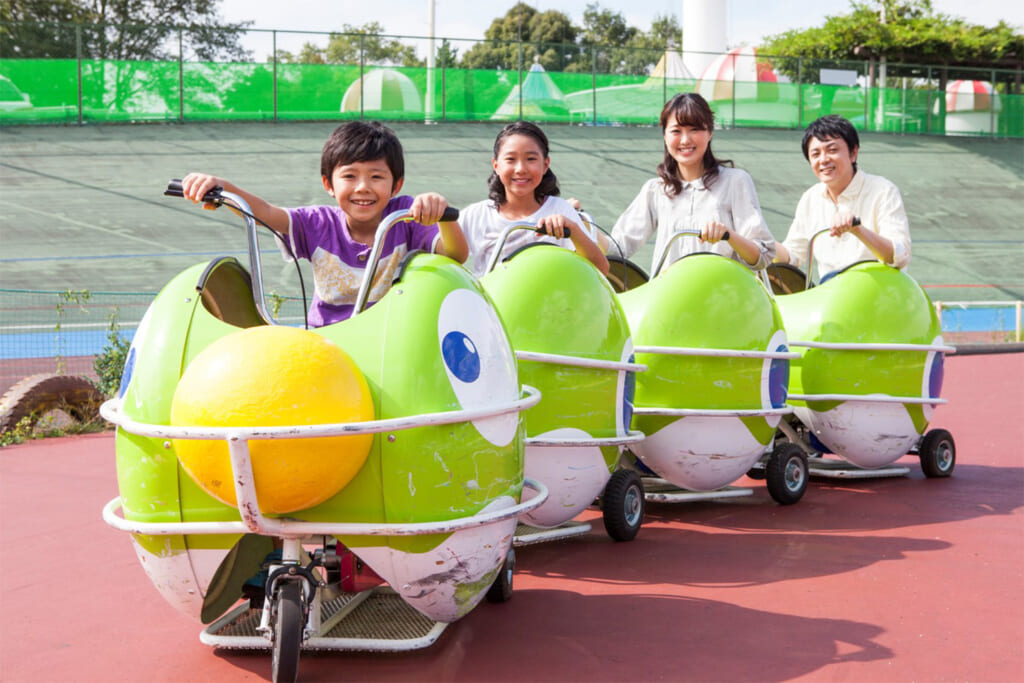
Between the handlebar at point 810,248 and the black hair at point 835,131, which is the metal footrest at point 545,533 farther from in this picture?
the black hair at point 835,131

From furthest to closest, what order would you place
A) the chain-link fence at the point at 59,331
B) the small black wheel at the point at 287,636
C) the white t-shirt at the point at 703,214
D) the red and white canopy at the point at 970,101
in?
the red and white canopy at the point at 970,101, the chain-link fence at the point at 59,331, the white t-shirt at the point at 703,214, the small black wheel at the point at 287,636

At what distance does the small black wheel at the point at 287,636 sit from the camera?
3.03 meters

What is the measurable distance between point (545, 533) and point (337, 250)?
1808 mm

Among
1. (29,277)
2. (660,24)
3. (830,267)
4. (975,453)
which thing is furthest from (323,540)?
(660,24)

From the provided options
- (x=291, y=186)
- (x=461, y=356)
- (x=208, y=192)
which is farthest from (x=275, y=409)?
(x=291, y=186)

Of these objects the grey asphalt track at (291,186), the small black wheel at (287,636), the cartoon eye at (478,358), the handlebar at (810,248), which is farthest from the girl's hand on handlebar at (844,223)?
the grey asphalt track at (291,186)

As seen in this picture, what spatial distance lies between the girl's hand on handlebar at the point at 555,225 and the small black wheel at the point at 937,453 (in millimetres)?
3272

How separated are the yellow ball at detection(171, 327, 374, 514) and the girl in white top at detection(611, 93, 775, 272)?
3285mm

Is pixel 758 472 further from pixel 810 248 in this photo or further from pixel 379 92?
pixel 379 92

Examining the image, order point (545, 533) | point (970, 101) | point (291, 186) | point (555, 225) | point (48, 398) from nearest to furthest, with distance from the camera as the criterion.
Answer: point (555, 225) < point (545, 533) < point (48, 398) < point (291, 186) < point (970, 101)

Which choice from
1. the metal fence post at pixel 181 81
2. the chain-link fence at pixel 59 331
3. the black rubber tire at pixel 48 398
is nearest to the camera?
the black rubber tire at pixel 48 398

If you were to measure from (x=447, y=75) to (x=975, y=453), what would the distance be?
74.6 feet

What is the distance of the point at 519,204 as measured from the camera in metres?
5.31

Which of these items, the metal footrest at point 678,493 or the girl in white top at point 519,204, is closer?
the girl in white top at point 519,204
